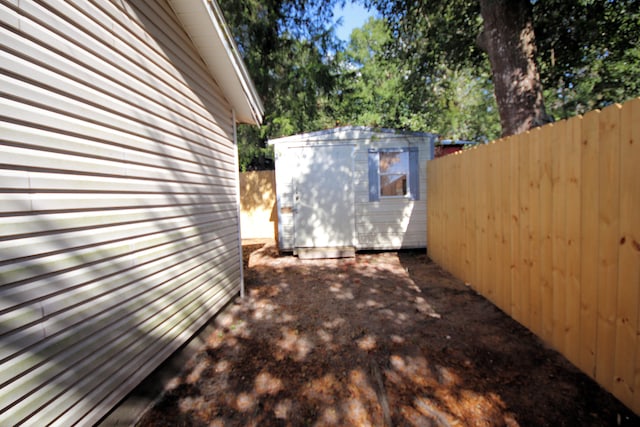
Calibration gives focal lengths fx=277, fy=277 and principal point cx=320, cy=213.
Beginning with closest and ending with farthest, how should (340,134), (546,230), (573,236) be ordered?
(573,236) < (546,230) < (340,134)

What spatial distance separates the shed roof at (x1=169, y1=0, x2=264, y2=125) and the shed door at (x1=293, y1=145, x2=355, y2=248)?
7.87ft

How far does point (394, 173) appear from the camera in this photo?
6395mm

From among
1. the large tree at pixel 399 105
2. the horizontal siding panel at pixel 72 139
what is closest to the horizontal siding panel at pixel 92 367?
the horizontal siding panel at pixel 72 139

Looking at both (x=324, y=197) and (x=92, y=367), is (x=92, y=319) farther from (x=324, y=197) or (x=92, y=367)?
(x=324, y=197)

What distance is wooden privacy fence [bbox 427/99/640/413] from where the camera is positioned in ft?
5.55

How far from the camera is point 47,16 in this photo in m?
1.48

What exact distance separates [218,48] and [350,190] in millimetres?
4016

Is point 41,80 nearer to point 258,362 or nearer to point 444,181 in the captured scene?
point 258,362

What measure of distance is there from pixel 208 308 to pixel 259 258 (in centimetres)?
340

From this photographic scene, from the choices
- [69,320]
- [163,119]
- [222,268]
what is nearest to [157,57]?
[163,119]

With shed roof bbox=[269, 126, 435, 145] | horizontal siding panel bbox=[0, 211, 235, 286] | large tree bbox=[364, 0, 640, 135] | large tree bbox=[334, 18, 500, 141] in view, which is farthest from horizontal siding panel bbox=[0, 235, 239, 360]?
large tree bbox=[334, 18, 500, 141]

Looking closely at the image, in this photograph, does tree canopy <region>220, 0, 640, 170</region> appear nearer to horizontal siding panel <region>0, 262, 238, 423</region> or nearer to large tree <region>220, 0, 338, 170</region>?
large tree <region>220, 0, 338, 170</region>

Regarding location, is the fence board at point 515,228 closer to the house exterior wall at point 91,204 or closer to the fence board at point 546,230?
the fence board at point 546,230

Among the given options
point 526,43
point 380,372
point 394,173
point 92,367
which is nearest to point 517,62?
point 526,43
